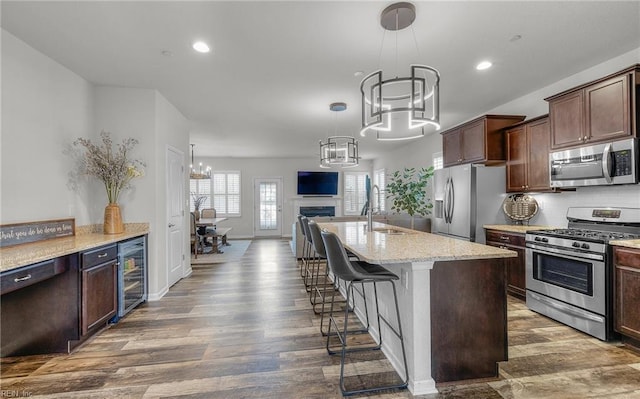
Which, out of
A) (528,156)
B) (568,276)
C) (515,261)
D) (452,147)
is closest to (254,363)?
(568,276)

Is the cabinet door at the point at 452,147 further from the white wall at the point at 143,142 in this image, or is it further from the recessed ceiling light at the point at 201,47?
the white wall at the point at 143,142

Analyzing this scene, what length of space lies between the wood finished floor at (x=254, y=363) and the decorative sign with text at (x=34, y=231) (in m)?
0.97

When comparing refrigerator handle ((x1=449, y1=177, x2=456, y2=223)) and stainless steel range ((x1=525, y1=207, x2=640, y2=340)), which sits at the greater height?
refrigerator handle ((x1=449, y1=177, x2=456, y2=223))

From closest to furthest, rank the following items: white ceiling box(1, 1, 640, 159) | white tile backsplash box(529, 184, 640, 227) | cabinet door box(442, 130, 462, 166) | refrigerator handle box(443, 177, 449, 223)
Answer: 1. white ceiling box(1, 1, 640, 159)
2. white tile backsplash box(529, 184, 640, 227)
3. refrigerator handle box(443, 177, 449, 223)
4. cabinet door box(442, 130, 462, 166)

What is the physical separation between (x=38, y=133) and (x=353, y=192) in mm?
8776

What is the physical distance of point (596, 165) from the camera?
2955 millimetres

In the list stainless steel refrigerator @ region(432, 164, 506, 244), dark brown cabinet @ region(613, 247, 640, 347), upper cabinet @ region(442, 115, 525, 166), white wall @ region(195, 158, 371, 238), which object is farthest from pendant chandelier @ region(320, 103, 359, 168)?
white wall @ region(195, 158, 371, 238)

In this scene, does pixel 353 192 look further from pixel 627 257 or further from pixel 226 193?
pixel 627 257

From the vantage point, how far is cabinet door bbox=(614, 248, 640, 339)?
2.41 meters

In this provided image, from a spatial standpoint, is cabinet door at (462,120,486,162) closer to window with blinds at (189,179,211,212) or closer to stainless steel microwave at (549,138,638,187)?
stainless steel microwave at (549,138,638,187)

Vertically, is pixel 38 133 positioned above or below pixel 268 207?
above

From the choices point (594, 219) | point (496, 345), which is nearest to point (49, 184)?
point (496, 345)

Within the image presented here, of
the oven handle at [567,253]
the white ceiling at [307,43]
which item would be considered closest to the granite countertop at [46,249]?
the white ceiling at [307,43]

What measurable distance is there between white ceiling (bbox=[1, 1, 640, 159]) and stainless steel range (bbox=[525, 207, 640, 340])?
170 centimetres
